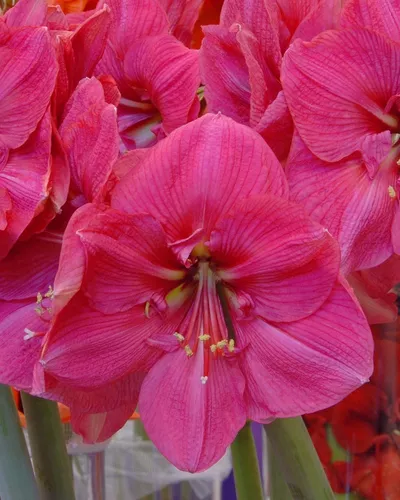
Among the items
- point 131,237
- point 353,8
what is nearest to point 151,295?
point 131,237

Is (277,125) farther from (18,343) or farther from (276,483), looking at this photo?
(276,483)

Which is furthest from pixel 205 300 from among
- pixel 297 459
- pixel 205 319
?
pixel 297 459

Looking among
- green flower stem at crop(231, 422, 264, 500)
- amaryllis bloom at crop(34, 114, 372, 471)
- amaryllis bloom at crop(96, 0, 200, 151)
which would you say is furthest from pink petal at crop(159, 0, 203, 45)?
green flower stem at crop(231, 422, 264, 500)

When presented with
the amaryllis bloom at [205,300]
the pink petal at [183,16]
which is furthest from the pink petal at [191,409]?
the pink petal at [183,16]

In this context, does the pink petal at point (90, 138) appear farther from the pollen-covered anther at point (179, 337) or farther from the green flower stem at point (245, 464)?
the green flower stem at point (245, 464)

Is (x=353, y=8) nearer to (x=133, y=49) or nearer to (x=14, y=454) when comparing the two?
(x=133, y=49)
